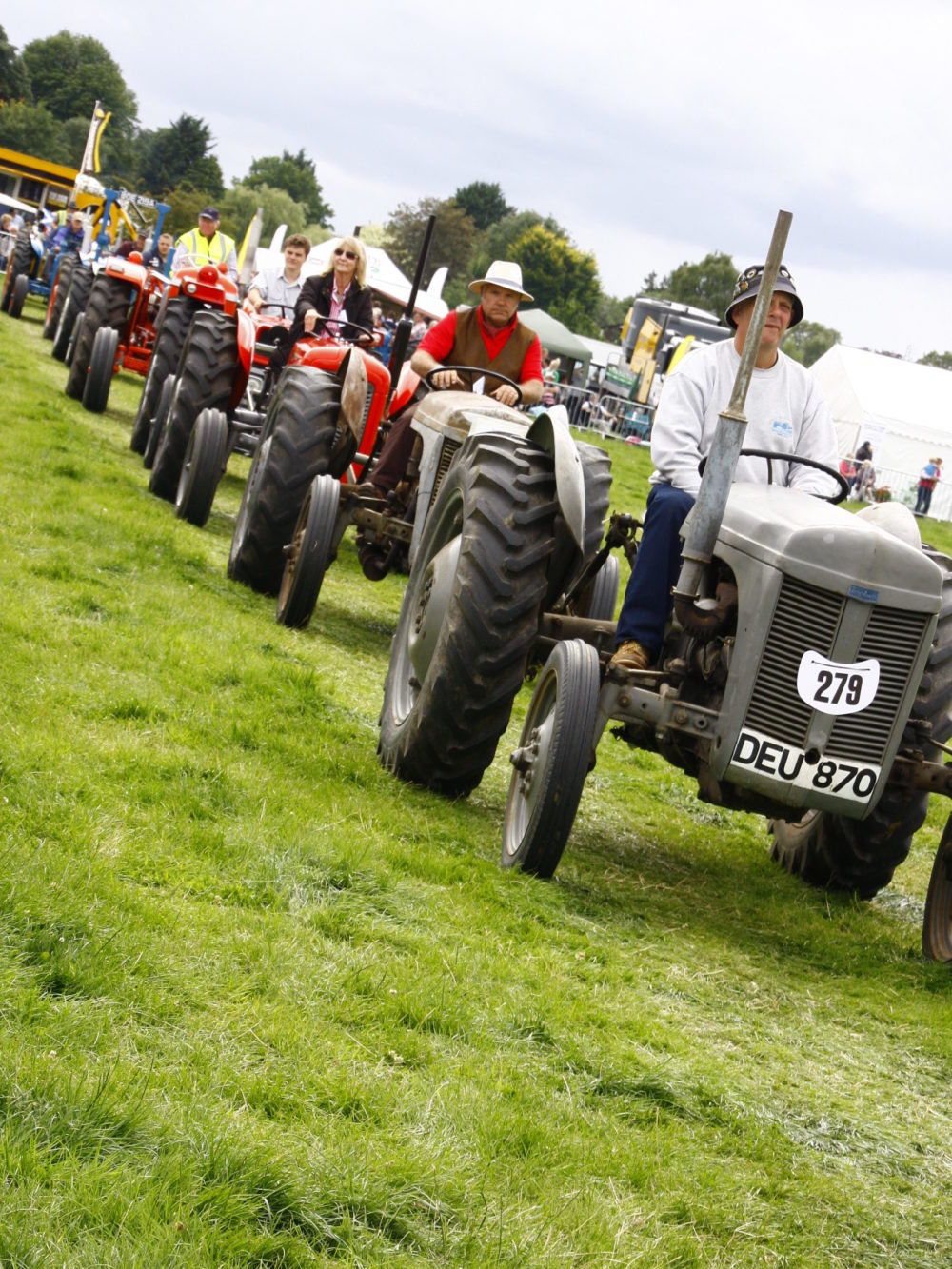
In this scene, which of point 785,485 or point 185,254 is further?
point 185,254

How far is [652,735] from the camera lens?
578 centimetres

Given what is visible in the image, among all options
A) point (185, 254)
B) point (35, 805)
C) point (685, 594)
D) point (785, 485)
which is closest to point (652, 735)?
point (685, 594)

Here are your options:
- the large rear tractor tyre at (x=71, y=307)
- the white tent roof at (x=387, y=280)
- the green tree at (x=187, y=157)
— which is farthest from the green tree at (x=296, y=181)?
the large rear tractor tyre at (x=71, y=307)

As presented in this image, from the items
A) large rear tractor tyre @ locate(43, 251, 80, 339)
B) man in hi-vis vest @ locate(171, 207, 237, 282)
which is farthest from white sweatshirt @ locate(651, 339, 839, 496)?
large rear tractor tyre @ locate(43, 251, 80, 339)

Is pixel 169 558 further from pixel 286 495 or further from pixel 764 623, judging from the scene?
pixel 764 623

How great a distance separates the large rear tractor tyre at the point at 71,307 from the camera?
18.3 m

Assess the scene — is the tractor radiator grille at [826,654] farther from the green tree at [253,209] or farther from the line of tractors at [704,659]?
the green tree at [253,209]

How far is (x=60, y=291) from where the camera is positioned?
68.3 ft

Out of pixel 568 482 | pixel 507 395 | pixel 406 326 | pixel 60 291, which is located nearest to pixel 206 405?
pixel 406 326

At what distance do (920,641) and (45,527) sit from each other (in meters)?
5.08

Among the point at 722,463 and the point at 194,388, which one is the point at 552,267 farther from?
the point at 722,463

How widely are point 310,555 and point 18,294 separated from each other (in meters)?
18.7

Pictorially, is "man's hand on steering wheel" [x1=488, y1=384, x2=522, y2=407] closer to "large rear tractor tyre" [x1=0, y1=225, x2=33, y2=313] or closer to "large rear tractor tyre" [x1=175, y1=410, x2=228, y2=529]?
"large rear tractor tyre" [x1=175, y1=410, x2=228, y2=529]

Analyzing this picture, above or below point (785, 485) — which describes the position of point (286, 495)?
below
